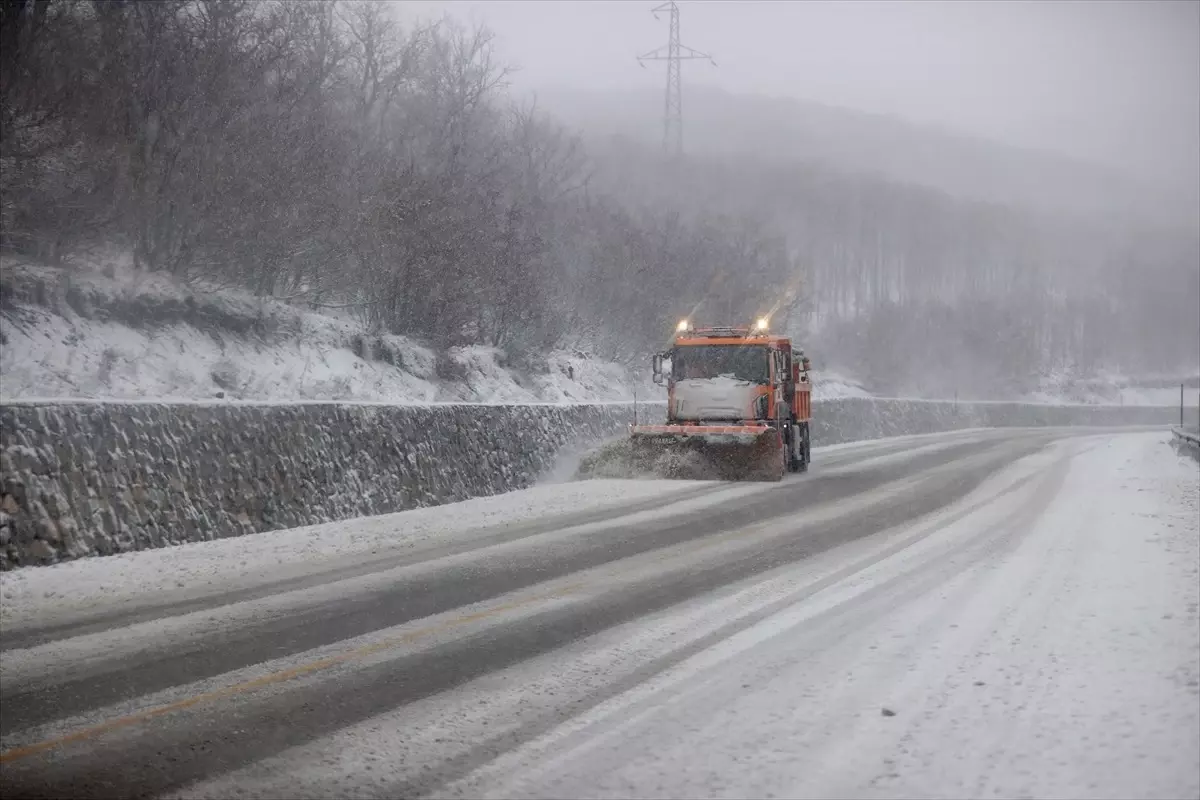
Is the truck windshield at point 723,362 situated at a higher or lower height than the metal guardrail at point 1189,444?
higher

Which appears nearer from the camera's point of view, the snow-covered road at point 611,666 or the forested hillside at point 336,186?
the snow-covered road at point 611,666

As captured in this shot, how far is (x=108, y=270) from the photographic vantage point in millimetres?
21172

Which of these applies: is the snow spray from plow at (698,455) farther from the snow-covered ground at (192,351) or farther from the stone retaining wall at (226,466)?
the snow-covered ground at (192,351)

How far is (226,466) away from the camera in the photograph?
12.1 meters

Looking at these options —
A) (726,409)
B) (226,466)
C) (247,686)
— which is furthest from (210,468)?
(726,409)

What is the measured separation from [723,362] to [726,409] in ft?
3.43

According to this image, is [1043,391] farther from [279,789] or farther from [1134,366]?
[279,789]

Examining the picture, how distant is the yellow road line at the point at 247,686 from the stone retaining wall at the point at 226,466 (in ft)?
15.3

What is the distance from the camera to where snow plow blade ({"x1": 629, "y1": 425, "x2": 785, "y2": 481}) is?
20.0 m

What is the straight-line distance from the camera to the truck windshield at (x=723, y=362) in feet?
69.3

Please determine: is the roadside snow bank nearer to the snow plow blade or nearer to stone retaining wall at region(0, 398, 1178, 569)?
stone retaining wall at region(0, 398, 1178, 569)

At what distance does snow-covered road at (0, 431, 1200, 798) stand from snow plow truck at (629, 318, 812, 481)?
7.22 meters

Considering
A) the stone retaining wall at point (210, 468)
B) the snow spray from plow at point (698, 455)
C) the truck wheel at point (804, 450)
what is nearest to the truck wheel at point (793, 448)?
the truck wheel at point (804, 450)

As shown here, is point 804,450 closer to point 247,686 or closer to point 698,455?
point 698,455
